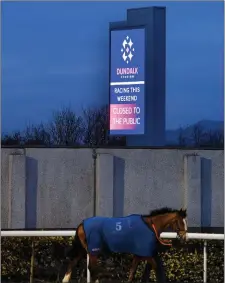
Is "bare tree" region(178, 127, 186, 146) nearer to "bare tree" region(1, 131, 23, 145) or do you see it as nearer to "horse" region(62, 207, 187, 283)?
"bare tree" region(1, 131, 23, 145)

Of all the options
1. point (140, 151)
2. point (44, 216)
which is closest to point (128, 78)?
point (140, 151)

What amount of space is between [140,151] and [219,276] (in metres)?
8.03

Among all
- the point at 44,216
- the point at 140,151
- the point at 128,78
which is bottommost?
the point at 44,216

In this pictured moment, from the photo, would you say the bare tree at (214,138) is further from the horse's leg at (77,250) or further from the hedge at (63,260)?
the horse's leg at (77,250)

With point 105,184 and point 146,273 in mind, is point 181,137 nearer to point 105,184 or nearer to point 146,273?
point 105,184

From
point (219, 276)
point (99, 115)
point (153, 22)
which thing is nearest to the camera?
point (219, 276)

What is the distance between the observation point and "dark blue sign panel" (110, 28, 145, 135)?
20016mm

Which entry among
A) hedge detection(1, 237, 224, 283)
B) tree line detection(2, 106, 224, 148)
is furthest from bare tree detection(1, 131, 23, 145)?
hedge detection(1, 237, 224, 283)

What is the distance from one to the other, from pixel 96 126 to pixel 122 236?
601 inches

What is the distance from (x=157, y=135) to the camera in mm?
20141

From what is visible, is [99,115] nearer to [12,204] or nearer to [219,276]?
[12,204]

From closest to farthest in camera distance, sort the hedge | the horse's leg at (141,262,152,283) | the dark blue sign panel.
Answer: the horse's leg at (141,262,152,283), the hedge, the dark blue sign panel

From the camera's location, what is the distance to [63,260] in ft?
34.1

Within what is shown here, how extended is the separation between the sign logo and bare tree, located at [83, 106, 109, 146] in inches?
123
